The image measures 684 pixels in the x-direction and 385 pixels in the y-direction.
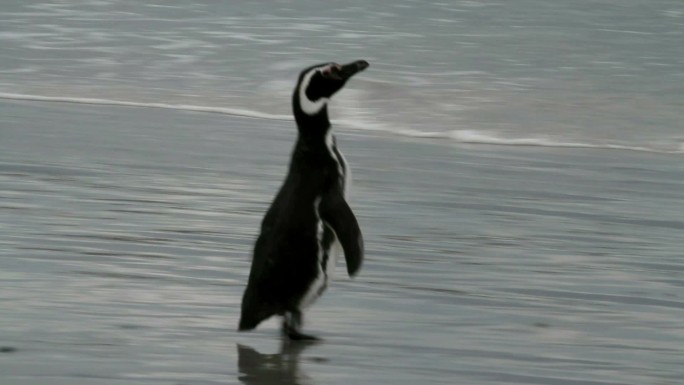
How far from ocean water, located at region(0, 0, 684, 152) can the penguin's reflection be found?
6172 millimetres

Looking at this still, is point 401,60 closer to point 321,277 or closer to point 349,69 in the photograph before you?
point 349,69

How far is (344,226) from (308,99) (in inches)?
17.9

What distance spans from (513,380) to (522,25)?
13.3 metres

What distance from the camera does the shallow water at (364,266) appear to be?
13.8 ft

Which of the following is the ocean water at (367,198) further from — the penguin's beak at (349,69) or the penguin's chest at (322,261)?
the penguin's beak at (349,69)

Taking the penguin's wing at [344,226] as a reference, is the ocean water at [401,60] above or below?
below

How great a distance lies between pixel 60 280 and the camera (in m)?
5.13

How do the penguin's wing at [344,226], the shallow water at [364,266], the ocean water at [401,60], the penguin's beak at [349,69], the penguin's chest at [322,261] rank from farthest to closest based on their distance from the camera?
the ocean water at [401,60]
the penguin's beak at [349,69]
the penguin's chest at [322,261]
the penguin's wing at [344,226]
the shallow water at [364,266]

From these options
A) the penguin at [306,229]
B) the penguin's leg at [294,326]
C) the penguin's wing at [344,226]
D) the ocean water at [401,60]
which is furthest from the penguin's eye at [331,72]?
the ocean water at [401,60]

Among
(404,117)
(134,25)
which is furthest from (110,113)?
(134,25)

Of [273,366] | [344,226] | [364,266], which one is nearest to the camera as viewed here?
[273,366]

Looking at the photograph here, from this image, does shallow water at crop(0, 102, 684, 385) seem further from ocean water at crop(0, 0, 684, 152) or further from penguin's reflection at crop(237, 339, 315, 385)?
ocean water at crop(0, 0, 684, 152)

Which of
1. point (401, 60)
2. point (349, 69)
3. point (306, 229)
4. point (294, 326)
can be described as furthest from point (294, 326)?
point (401, 60)

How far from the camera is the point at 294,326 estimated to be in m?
4.55
